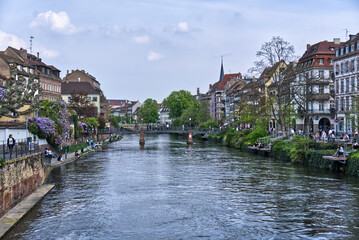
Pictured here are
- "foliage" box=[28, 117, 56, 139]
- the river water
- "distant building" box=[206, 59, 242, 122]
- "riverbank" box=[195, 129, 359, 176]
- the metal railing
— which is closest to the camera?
the river water

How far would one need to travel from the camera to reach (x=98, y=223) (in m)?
20.5

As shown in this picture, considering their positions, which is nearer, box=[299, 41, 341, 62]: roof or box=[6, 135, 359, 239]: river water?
box=[6, 135, 359, 239]: river water

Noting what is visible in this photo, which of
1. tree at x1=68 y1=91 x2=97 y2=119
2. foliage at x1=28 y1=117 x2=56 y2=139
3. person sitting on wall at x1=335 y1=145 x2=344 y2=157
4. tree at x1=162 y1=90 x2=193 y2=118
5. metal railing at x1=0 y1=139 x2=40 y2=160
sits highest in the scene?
tree at x1=162 y1=90 x2=193 y2=118

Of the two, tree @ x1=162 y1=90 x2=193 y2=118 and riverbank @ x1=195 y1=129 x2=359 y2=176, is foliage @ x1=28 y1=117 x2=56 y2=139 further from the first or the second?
tree @ x1=162 y1=90 x2=193 y2=118

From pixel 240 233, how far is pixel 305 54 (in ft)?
208

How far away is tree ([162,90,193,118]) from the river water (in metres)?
113

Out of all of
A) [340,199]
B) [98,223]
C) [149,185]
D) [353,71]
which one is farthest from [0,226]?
[353,71]

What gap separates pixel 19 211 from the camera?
21.6 meters

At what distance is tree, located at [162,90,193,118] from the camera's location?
151 metres

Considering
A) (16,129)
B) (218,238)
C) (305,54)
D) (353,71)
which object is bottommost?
(218,238)

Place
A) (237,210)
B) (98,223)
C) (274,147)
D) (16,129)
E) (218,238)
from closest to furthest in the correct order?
(218,238) < (98,223) < (237,210) < (16,129) < (274,147)

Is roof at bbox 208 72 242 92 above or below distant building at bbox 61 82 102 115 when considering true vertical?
above

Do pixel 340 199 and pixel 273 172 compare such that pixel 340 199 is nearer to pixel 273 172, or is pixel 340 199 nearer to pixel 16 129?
pixel 273 172

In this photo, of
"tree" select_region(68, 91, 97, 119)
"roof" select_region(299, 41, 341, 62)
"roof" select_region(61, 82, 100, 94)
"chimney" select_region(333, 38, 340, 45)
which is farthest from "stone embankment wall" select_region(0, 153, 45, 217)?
"roof" select_region(61, 82, 100, 94)
